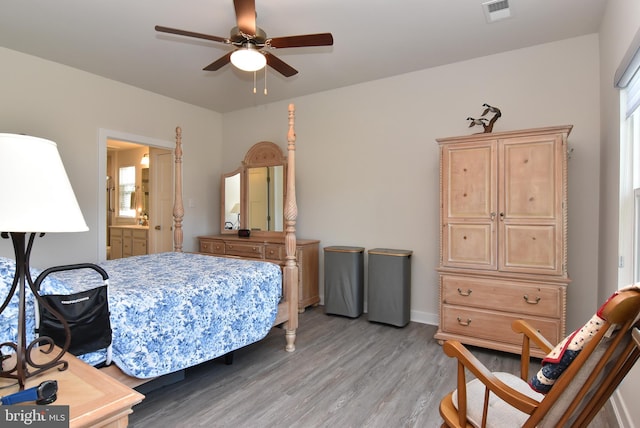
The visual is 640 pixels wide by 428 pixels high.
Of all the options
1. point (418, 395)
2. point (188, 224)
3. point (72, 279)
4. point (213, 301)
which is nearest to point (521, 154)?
point (418, 395)

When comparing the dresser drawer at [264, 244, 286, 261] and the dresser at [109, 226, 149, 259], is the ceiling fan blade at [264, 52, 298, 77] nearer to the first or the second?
the dresser drawer at [264, 244, 286, 261]

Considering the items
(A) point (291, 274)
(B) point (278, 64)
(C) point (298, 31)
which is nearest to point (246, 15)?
(B) point (278, 64)

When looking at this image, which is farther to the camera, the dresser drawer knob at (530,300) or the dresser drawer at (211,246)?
the dresser drawer at (211,246)

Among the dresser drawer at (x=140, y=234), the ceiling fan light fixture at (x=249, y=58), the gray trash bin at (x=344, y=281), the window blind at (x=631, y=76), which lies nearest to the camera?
the window blind at (x=631, y=76)

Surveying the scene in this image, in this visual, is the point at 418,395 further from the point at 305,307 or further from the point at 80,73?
the point at 80,73

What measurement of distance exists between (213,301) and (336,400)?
1.03m

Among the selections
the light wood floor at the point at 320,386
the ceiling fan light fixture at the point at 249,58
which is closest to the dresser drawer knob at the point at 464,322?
→ the light wood floor at the point at 320,386

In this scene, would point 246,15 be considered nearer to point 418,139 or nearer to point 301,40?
point 301,40

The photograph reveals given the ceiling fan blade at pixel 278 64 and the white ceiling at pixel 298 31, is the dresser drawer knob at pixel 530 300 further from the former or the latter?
the ceiling fan blade at pixel 278 64

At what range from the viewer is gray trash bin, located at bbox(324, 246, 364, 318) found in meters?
3.91

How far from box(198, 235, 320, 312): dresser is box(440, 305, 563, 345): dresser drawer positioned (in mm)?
1677

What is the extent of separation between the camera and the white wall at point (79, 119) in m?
3.34

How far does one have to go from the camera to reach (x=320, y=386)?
2408 millimetres

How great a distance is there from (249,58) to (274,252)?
2342 mm
